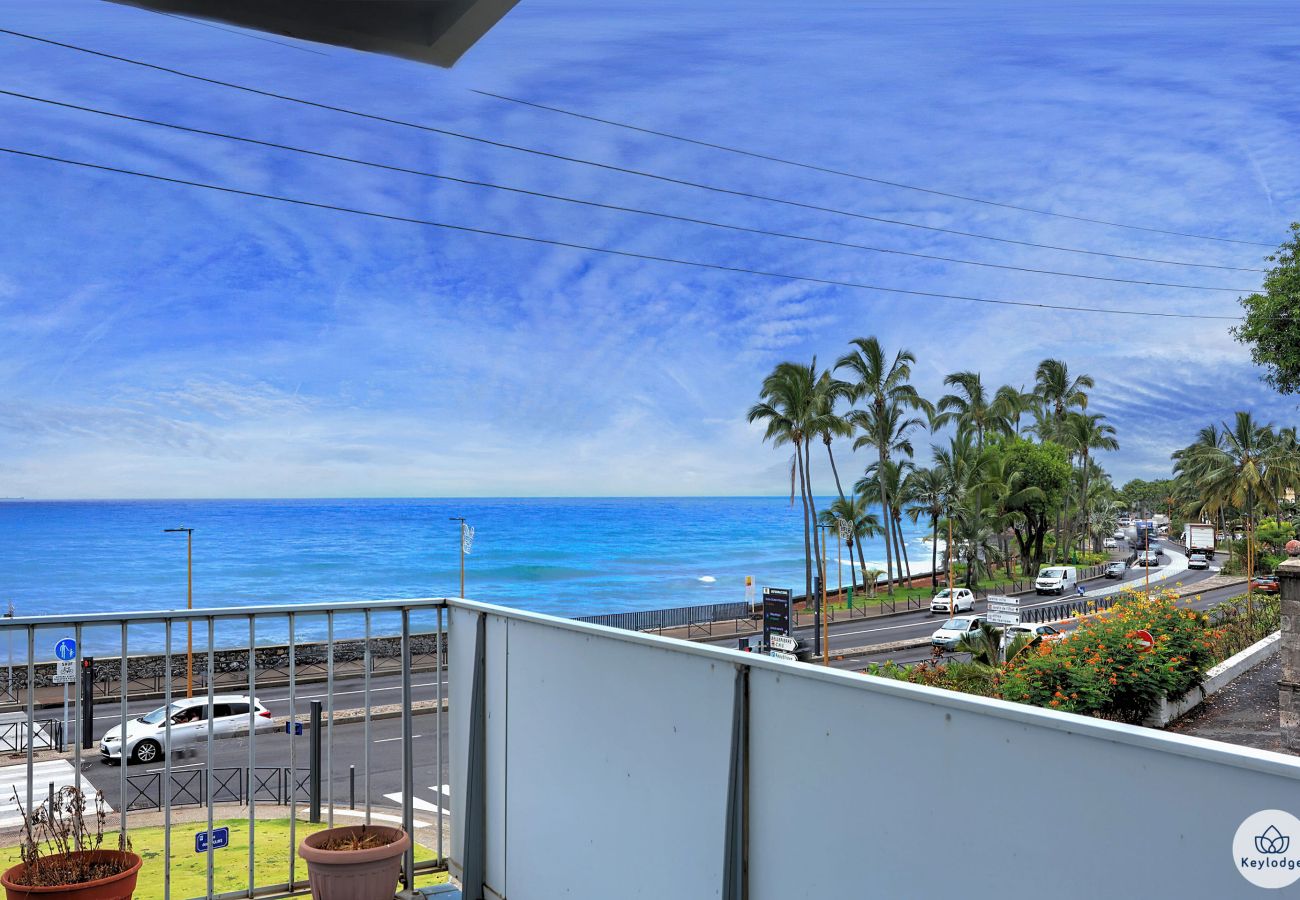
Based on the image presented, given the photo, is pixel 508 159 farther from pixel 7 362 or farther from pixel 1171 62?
pixel 1171 62

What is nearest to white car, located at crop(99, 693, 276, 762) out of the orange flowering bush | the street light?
the street light

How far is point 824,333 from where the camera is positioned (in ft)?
554

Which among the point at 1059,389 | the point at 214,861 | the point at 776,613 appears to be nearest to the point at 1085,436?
the point at 1059,389

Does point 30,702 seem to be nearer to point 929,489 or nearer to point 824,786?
point 824,786

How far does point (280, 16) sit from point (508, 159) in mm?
153230

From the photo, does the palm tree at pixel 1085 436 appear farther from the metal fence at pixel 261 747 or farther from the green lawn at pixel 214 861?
the green lawn at pixel 214 861

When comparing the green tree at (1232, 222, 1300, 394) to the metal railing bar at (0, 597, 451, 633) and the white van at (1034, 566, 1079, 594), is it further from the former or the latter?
the metal railing bar at (0, 597, 451, 633)

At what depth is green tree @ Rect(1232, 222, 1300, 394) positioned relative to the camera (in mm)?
22531

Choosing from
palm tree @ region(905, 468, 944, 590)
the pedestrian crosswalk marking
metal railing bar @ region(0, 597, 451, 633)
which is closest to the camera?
metal railing bar @ region(0, 597, 451, 633)

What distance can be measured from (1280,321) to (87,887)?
27463 millimetres

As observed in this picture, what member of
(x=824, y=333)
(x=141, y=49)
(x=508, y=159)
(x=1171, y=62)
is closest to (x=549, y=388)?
(x=508, y=159)

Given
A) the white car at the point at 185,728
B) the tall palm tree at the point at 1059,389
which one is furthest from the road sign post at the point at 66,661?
the tall palm tree at the point at 1059,389

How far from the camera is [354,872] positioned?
9.34ft

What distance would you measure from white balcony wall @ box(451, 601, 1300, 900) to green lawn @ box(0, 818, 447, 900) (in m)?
1.02
